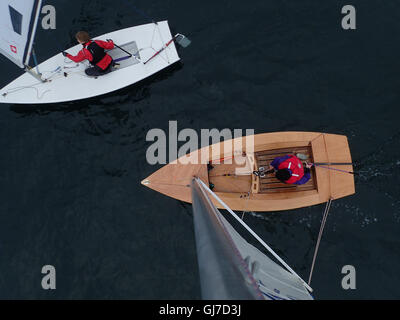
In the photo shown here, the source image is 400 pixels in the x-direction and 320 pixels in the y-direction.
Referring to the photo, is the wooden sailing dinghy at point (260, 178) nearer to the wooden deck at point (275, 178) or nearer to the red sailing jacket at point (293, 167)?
the wooden deck at point (275, 178)

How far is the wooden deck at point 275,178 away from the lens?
8.36 meters

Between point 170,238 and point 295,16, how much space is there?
25.7ft

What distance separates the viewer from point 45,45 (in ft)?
32.2

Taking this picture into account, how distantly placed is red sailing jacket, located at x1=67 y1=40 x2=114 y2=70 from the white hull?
436 millimetres

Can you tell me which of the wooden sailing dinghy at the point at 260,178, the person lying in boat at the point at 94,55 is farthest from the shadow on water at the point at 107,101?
the wooden sailing dinghy at the point at 260,178

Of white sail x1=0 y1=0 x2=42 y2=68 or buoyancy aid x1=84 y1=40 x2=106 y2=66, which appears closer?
white sail x1=0 y1=0 x2=42 y2=68

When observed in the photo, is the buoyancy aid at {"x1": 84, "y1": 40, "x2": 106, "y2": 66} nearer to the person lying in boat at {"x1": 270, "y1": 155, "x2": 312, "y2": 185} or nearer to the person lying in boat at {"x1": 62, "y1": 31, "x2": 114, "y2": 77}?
the person lying in boat at {"x1": 62, "y1": 31, "x2": 114, "y2": 77}

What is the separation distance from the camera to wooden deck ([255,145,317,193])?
8359mm

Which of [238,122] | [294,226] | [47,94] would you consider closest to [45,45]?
[47,94]

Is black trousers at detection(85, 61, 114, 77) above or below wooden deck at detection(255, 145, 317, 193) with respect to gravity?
above

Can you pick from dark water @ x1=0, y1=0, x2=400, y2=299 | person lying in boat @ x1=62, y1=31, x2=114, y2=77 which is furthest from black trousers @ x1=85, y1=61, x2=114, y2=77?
dark water @ x1=0, y1=0, x2=400, y2=299

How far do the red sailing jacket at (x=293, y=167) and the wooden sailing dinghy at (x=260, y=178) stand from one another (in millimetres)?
680

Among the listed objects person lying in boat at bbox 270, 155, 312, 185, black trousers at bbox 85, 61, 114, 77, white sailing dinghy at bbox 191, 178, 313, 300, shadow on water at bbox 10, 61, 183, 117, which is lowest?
white sailing dinghy at bbox 191, 178, 313, 300
